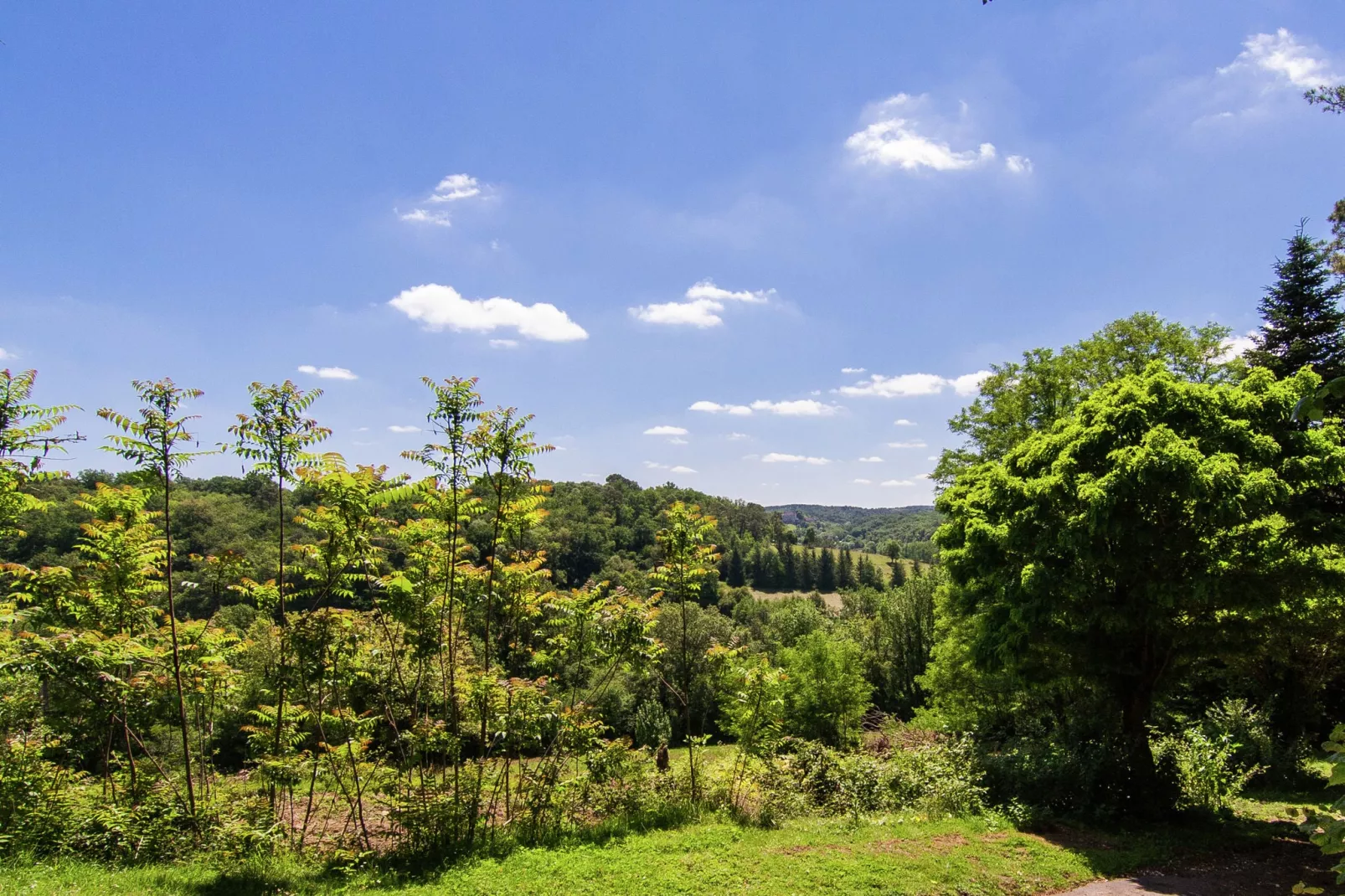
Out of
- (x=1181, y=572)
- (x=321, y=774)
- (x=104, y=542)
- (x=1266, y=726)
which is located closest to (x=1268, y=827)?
(x=1181, y=572)

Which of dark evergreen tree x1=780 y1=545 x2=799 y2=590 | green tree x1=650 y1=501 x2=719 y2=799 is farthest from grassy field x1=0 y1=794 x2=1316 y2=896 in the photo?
dark evergreen tree x1=780 y1=545 x2=799 y2=590

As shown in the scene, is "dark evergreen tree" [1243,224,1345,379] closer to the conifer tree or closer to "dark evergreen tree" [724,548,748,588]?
the conifer tree

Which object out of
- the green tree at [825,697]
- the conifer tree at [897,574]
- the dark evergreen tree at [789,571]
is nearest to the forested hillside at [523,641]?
the green tree at [825,697]

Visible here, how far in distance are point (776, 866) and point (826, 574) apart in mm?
128957

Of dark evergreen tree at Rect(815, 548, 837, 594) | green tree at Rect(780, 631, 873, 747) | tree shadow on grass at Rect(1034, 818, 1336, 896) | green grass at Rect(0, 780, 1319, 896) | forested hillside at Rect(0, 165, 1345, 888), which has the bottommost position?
dark evergreen tree at Rect(815, 548, 837, 594)

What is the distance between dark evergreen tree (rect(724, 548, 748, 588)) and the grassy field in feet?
390

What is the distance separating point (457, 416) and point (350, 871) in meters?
5.81

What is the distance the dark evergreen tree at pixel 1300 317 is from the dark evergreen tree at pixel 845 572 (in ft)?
368

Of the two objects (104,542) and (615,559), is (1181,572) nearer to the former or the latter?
(104,542)

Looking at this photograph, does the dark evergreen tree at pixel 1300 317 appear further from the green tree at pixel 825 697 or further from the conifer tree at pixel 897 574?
the conifer tree at pixel 897 574

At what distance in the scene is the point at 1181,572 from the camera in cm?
1023

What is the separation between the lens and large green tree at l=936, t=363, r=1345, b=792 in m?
9.48

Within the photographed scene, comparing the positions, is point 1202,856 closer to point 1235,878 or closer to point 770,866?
point 1235,878

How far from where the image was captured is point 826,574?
432ft
